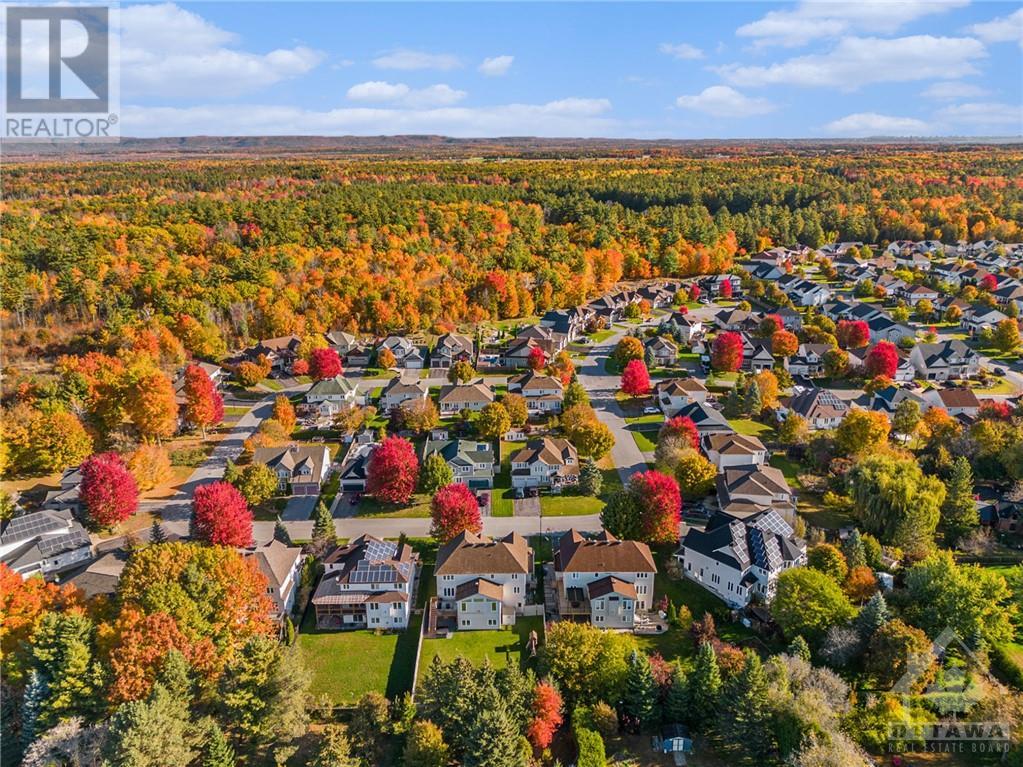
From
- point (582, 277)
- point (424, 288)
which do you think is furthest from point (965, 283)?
point (424, 288)

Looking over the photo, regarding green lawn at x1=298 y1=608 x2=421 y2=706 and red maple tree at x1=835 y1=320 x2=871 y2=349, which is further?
red maple tree at x1=835 y1=320 x2=871 y2=349

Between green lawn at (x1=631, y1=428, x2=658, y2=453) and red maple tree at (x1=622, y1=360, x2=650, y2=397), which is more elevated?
red maple tree at (x1=622, y1=360, x2=650, y2=397)

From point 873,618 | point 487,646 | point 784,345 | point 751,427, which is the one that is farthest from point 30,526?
point 784,345

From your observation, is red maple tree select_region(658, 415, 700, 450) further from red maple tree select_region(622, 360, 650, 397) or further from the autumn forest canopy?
the autumn forest canopy

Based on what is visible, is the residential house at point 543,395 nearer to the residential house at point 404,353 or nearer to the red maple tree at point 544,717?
the residential house at point 404,353

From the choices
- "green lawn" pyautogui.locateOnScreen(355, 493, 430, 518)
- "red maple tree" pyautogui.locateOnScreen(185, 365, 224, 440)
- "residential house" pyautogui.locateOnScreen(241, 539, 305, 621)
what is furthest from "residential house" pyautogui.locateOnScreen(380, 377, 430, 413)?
"residential house" pyautogui.locateOnScreen(241, 539, 305, 621)

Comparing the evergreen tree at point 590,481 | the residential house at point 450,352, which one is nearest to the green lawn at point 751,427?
the evergreen tree at point 590,481

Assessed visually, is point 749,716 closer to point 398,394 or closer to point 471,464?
point 471,464
